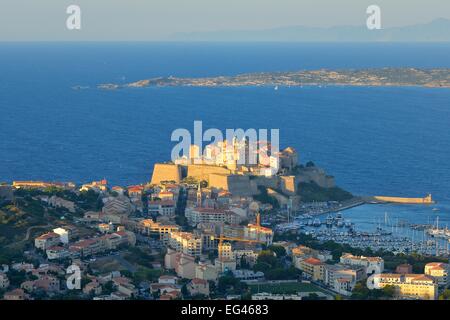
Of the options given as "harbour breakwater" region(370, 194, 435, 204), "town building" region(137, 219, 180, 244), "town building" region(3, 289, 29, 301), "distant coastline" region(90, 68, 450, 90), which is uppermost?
"town building" region(3, 289, 29, 301)

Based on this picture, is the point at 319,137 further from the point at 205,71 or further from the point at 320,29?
the point at 320,29

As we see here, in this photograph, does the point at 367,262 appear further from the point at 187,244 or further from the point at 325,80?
the point at 325,80

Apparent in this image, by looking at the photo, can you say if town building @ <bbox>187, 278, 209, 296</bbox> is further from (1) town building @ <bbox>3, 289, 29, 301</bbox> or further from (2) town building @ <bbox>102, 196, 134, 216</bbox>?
(2) town building @ <bbox>102, 196, 134, 216</bbox>

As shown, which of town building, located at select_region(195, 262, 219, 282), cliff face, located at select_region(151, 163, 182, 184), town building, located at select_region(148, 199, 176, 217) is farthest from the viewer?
cliff face, located at select_region(151, 163, 182, 184)

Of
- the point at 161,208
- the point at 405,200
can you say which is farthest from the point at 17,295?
the point at 405,200

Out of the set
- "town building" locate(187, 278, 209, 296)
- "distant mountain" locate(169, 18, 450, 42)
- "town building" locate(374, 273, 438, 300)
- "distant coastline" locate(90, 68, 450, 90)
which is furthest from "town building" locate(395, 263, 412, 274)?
"distant mountain" locate(169, 18, 450, 42)
